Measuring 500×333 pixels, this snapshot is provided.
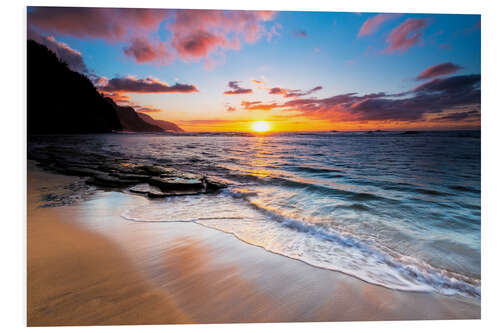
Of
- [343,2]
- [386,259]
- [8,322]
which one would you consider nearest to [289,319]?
[386,259]

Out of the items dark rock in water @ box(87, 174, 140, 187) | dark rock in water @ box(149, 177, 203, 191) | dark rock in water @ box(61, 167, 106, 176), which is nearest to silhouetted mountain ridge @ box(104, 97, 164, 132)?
dark rock in water @ box(61, 167, 106, 176)

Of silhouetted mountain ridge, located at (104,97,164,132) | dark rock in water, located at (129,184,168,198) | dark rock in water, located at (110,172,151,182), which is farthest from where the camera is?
silhouetted mountain ridge, located at (104,97,164,132)

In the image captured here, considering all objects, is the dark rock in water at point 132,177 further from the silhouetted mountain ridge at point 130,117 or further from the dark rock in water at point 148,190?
the silhouetted mountain ridge at point 130,117

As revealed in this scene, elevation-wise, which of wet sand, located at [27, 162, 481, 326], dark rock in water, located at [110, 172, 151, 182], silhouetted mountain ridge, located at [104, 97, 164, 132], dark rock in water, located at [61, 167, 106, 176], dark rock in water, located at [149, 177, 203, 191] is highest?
silhouetted mountain ridge, located at [104, 97, 164, 132]

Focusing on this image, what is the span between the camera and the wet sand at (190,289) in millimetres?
1495

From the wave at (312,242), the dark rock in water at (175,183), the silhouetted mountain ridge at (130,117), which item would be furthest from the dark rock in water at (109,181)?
the silhouetted mountain ridge at (130,117)

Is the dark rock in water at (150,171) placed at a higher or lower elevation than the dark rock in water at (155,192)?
higher

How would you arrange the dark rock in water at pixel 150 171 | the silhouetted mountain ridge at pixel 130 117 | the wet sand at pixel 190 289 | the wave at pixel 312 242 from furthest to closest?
the silhouetted mountain ridge at pixel 130 117 → the dark rock in water at pixel 150 171 → the wave at pixel 312 242 → the wet sand at pixel 190 289

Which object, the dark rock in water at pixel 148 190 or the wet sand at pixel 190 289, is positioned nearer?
the wet sand at pixel 190 289

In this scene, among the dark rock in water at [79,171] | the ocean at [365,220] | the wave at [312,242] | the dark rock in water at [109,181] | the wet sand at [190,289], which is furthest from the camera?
the dark rock in water at [79,171]

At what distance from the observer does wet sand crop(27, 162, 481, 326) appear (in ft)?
4.91

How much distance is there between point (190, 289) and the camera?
64.2 inches

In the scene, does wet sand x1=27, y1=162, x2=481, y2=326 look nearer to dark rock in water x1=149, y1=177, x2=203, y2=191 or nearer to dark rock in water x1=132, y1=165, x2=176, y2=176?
dark rock in water x1=149, y1=177, x2=203, y2=191

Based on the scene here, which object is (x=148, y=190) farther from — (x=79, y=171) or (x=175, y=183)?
(x=79, y=171)
